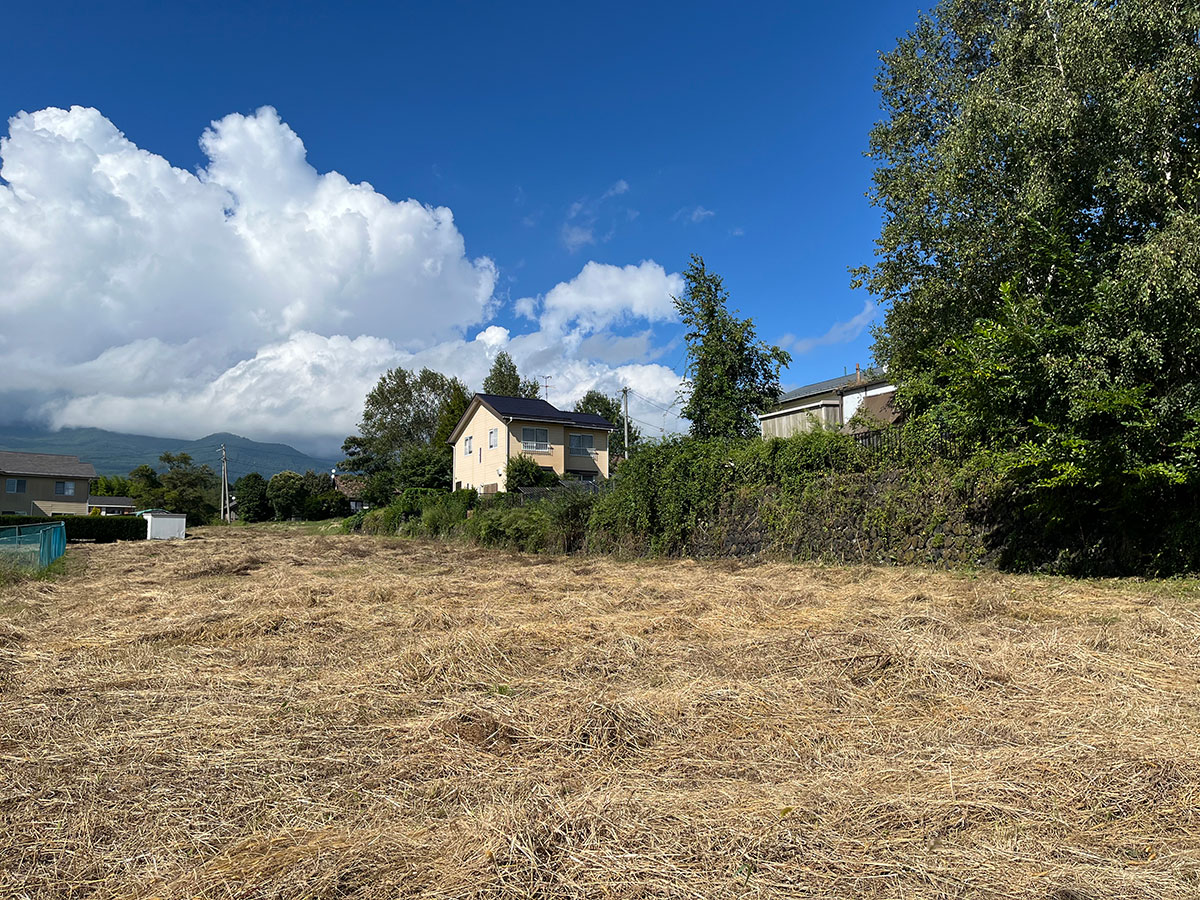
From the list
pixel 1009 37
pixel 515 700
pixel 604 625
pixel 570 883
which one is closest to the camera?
pixel 570 883

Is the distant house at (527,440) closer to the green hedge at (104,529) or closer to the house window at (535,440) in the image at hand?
the house window at (535,440)

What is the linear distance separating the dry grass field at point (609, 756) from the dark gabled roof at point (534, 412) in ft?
86.7

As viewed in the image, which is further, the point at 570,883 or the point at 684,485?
the point at 684,485

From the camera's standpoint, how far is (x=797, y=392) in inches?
1396

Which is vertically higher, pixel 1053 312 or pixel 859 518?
pixel 1053 312

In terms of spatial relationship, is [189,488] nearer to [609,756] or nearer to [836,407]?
[836,407]

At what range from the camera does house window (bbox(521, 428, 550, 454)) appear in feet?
108

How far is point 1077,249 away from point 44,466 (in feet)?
205

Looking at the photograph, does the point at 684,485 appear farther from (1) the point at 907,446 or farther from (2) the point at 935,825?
(2) the point at 935,825

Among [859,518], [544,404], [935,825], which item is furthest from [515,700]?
[544,404]

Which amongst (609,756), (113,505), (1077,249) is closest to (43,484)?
(113,505)

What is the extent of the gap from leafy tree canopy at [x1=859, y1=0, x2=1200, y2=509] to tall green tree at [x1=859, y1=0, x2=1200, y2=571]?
0.08 ft

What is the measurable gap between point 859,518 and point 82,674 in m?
10.7

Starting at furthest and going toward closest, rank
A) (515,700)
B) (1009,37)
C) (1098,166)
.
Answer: (1009,37) → (1098,166) → (515,700)
